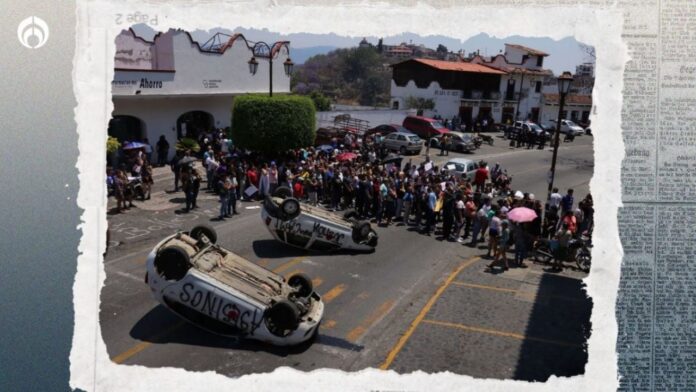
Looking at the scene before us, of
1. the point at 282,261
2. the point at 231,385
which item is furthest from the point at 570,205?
the point at 231,385

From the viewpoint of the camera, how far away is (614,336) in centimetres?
701

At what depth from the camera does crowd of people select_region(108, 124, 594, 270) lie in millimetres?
12906

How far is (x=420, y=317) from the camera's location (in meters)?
9.55

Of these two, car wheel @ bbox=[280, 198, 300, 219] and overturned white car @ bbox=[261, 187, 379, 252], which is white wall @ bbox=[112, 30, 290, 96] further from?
car wheel @ bbox=[280, 198, 300, 219]

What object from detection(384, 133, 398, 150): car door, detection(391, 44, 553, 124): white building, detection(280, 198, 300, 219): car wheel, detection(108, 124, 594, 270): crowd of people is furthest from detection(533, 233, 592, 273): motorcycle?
detection(384, 133, 398, 150): car door

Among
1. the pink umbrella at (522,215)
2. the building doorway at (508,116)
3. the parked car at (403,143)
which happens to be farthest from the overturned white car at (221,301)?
the building doorway at (508,116)

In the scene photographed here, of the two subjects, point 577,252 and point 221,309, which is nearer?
point 221,309

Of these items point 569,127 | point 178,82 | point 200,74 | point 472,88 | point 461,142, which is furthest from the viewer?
point 569,127

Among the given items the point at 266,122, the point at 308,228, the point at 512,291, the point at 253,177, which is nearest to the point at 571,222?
the point at 512,291

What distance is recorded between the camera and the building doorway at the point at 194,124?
826 inches

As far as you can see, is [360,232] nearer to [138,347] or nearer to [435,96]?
[138,347]

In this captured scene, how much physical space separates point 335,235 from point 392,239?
7.66ft

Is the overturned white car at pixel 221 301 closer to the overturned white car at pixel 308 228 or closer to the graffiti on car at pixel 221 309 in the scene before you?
the graffiti on car at pixel 221 309

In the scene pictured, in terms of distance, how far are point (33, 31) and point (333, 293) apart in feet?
21.2
